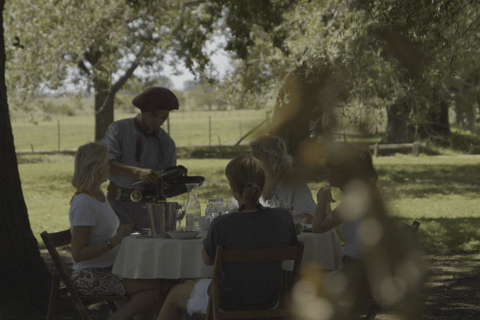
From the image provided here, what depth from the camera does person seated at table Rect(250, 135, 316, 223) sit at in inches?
168

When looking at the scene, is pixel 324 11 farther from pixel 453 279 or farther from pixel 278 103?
pixel 453 279

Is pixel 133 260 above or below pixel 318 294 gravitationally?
above

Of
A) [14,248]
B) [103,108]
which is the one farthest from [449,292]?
[103,108]

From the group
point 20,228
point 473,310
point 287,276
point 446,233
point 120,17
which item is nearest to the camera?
point 287,276

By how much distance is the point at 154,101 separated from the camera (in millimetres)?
4348

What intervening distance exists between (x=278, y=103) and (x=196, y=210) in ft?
25.4

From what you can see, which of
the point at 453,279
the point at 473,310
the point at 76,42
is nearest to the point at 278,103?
the point at 453,279

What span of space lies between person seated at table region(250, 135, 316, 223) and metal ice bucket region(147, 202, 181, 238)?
0.92 m

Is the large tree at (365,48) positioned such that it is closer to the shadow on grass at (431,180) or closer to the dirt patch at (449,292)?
the dirt patch at (449,292)

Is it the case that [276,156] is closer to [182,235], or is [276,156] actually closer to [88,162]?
[182,235]

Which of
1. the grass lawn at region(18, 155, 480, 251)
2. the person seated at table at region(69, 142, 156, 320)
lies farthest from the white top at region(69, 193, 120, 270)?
the grass lawn at region(18, 155, 480, 251)

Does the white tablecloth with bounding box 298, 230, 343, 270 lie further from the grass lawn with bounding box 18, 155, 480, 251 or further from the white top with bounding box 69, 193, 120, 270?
the white top with bounding box 69, 193, 120, 270

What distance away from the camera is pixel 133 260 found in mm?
3443

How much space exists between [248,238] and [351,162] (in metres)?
0.98
